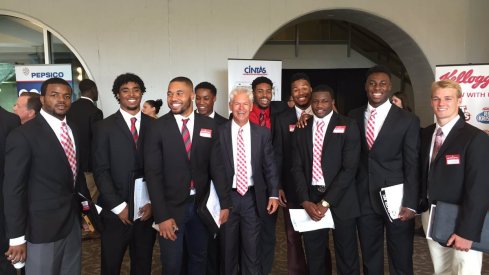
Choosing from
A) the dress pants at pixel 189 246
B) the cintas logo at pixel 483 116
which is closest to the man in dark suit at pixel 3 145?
the dress pants at pixel 189 246

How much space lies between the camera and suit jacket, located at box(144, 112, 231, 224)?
2.54 meters

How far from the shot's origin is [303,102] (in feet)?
10.8

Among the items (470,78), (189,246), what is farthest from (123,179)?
(470,78)

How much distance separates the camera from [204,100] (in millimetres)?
3732

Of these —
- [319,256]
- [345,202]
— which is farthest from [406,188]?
[319,256]

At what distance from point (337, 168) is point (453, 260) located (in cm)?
95

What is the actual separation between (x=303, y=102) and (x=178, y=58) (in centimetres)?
380

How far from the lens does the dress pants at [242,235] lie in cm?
284

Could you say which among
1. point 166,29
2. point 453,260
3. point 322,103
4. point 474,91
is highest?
point 166,29

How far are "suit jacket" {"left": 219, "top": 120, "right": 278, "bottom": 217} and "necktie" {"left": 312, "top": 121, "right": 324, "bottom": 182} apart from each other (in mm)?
297

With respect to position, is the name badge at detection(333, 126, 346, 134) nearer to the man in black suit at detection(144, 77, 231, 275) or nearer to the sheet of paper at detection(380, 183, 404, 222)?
the sheet of paper at detection(380, 183, 404, 222)

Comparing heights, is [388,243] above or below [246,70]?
below

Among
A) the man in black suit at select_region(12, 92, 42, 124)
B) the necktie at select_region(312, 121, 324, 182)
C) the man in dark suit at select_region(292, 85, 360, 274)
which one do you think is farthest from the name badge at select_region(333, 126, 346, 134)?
the man in black suit at select_region(12, 92, 42, 124)

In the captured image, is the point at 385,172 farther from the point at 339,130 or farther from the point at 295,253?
the point at 295,253
